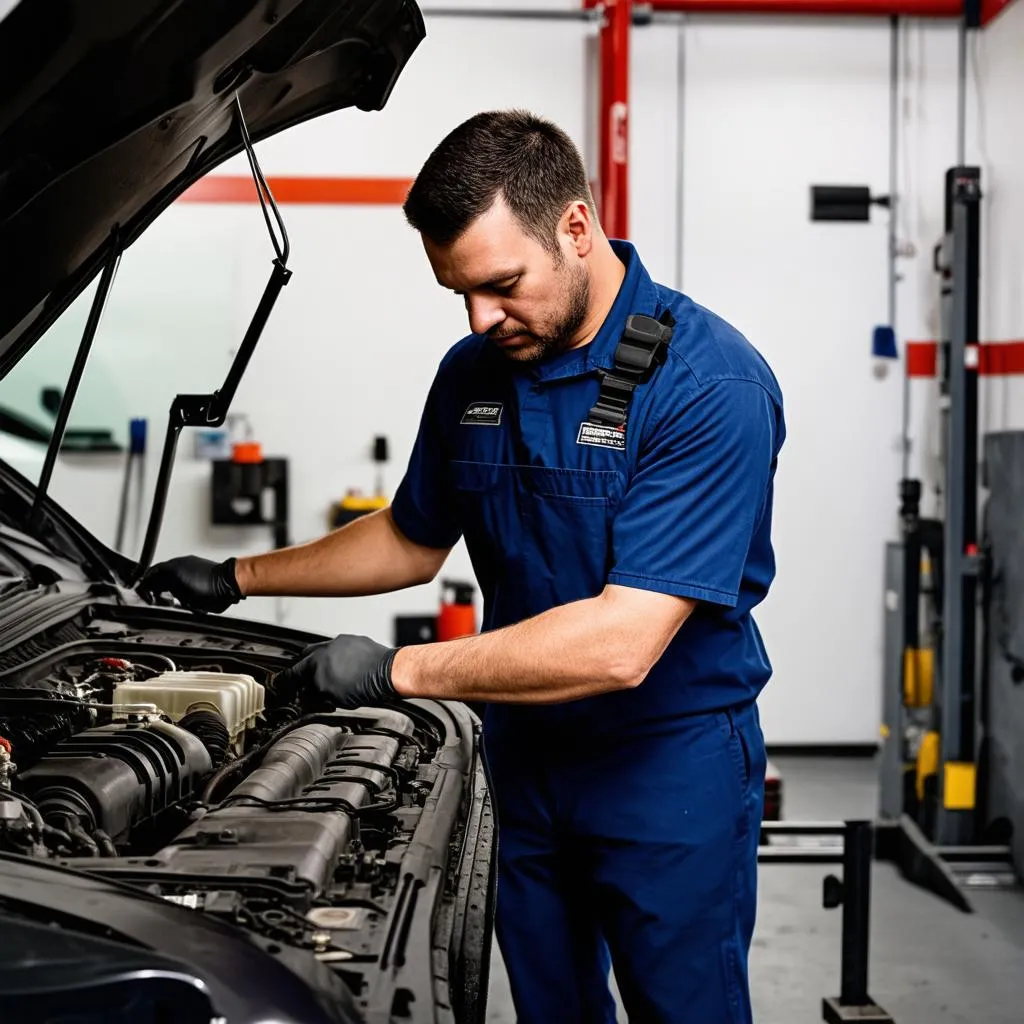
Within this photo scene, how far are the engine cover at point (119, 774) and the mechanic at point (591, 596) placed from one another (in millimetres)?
208

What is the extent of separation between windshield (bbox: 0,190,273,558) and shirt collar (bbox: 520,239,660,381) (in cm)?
317

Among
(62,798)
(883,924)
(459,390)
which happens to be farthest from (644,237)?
(62,798)

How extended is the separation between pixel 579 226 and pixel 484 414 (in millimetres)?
325

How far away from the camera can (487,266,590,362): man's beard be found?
169 centimetres

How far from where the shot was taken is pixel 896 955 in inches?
123

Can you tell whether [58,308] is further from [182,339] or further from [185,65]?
[182,339]

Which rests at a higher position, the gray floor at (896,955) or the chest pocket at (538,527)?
the chest pocket at (538,527)

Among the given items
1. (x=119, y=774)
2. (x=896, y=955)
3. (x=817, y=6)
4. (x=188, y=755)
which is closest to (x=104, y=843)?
(x=119, y=774)

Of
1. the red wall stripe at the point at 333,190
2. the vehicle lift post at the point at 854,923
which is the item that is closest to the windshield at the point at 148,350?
the red wall stripe at the point at 333,190

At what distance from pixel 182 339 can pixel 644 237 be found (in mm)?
1883

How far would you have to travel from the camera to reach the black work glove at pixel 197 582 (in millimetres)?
2078

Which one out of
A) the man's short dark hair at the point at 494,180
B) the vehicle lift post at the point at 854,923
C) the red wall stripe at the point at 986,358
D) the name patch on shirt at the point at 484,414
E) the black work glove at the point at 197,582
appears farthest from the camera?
the red wall stripe at the point at 986,358

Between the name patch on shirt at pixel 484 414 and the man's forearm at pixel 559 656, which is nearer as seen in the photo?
the man's forearm at pixel 559 656

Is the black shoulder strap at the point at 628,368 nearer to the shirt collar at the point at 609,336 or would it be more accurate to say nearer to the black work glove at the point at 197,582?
the shirt collar at the point at 609,336
